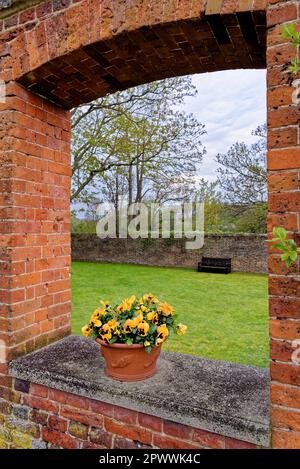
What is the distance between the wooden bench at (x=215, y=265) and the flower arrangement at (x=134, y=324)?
1052 cm

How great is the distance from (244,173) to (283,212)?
482 inches

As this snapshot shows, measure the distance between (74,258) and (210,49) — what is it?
1505 centimetres

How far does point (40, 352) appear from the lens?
2.23 m

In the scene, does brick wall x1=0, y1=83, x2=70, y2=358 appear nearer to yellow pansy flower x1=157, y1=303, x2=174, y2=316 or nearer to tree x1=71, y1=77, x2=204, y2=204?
yellow pansy flower x1=157, y1=303, x2=174, y2=316

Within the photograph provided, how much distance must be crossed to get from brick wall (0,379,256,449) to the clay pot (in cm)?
17

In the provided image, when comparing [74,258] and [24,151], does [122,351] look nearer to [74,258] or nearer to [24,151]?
[24,151]

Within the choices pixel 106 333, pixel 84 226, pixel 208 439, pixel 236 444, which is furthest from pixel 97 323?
pixel 84 226

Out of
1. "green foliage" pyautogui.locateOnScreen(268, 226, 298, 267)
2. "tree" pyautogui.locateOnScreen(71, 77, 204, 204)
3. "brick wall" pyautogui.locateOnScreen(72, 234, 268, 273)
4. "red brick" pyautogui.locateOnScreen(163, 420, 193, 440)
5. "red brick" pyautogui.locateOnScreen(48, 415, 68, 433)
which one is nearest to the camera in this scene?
"green foliage" pyautogui.locateOnScreen(268, 226, 298, 267)

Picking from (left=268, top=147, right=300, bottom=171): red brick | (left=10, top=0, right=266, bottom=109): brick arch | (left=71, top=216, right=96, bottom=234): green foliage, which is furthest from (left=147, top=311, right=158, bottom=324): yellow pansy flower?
(left=71, top=216, right=96, bottom=234): green foliage

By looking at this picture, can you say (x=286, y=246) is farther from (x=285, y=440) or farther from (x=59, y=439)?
(x=59, y=439)

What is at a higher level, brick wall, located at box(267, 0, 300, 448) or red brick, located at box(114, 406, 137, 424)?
brick wall, located at box(267, 0, 300, 448)

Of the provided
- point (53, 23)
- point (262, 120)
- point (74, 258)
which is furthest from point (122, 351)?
point (74, 258)

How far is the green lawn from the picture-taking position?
175 inches

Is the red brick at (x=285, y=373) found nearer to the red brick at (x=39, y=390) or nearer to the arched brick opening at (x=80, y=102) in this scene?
the arched brick opening at (x=80, y=102)
